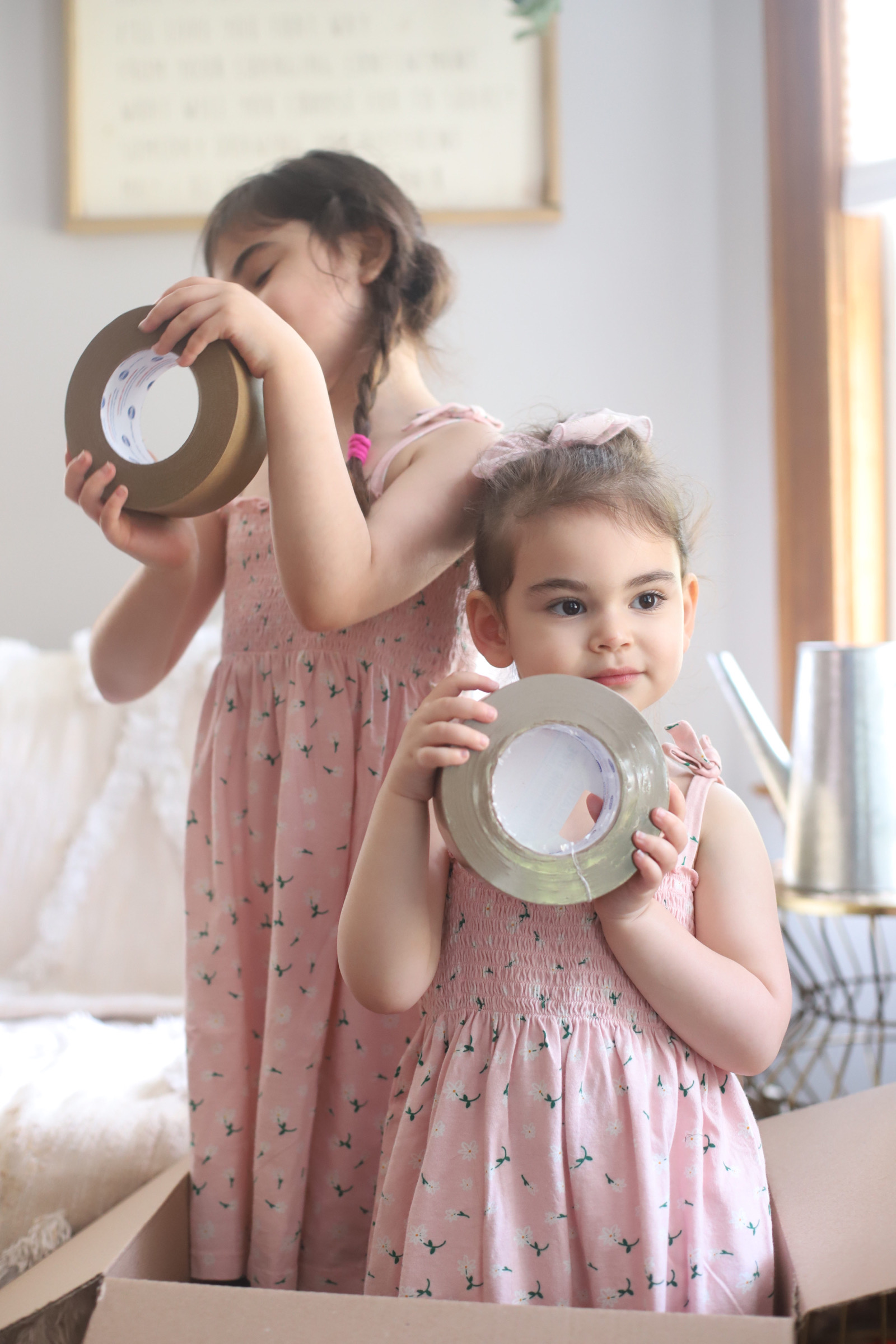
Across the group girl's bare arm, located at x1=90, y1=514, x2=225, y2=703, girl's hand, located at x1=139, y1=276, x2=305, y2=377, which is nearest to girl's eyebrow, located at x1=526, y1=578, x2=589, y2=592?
girl's hand, located at x1=139, y1=276, x2=305, y2=377

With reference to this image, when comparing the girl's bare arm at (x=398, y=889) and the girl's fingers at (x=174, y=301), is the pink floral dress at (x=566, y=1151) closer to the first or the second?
the girl's bare arm at (x=398, y=889)

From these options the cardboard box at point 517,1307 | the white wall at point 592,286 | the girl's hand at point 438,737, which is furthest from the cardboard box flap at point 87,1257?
the white wall at point 592,286

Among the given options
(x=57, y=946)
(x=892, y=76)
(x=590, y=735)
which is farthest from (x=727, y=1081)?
(x=892, y=76)

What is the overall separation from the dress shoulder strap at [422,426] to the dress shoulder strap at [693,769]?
28cm

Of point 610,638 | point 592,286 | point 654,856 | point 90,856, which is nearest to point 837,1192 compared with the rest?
point 654,856

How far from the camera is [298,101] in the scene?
180cm

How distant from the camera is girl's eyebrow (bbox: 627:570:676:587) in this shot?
2.22 feet

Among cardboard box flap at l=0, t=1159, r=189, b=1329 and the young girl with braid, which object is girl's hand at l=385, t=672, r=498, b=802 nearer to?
the young girl with braid

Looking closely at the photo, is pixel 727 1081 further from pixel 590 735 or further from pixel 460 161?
pixel 460 161

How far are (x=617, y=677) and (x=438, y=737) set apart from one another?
13cm

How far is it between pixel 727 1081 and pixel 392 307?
63 centimetres

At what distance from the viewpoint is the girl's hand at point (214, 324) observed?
647 mm

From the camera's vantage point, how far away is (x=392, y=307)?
0.89m

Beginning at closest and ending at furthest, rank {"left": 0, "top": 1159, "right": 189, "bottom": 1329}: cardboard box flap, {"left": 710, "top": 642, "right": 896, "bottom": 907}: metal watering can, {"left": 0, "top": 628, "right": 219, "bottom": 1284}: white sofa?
{"left": 0, "top": 1159, "right": 189, "bottom": 1329}: cardboard box flap, {"left": 710, "top": 642, "right": 896, "bottom": 907}: metal watering can, {"left": 0, "top": 628, "right": 219, "bottom": 1284}: white sofa
